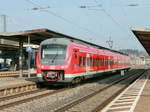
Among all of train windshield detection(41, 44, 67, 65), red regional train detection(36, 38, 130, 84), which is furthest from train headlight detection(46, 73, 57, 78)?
train windshield detection(41, 44, 67, 65)

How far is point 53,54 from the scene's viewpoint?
17.0 m

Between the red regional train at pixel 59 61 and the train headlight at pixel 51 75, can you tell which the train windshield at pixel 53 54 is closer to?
the red regional train at pixel 59 61

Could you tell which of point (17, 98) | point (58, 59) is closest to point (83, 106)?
point (17, 98)

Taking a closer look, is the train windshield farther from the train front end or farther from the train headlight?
the train headlight

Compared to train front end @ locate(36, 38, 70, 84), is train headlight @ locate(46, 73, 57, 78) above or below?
below

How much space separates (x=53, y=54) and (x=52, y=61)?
20.7 inches

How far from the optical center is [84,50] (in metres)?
19.9

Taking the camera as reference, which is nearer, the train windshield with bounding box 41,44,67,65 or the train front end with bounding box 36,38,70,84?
the train front end with bounding box 36,38,70,84

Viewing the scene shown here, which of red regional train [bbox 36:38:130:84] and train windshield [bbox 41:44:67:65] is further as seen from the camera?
train windshield [bbox 41:44:67:65]

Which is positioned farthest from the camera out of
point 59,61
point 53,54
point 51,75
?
point 53,54

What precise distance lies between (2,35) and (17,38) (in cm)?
208

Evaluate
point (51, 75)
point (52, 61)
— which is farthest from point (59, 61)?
point (51, 75)

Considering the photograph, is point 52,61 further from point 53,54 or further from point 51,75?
point 51,75

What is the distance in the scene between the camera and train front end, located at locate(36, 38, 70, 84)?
1659 centimetres
